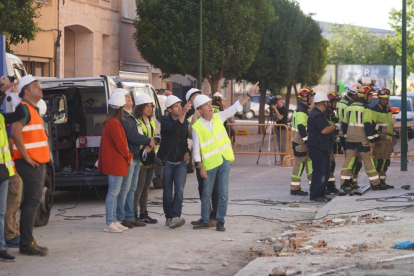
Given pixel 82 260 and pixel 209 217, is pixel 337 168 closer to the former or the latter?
pixel 209 217

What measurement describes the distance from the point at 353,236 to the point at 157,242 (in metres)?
2.31

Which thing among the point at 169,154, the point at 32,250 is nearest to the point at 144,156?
the point at 169,154

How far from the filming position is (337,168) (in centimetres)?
2073

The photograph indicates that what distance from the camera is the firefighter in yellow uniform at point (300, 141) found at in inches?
584

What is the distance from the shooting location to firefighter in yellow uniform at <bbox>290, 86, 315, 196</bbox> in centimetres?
1483

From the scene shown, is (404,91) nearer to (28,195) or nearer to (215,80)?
(28,195)

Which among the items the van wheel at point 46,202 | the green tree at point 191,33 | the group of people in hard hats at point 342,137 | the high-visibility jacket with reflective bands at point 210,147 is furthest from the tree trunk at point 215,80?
the high-visibility jacket with reflective bands at point 210,147

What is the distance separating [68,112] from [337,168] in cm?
824

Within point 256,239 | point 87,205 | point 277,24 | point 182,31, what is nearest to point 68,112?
point 87,205

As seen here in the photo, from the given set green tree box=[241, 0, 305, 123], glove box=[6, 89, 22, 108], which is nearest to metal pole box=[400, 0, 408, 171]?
glove box=[6, 89, 22, 108]

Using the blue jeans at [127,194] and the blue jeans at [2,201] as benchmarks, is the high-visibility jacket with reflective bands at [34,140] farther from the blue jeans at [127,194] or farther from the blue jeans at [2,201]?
the blue jeans at [127,194]

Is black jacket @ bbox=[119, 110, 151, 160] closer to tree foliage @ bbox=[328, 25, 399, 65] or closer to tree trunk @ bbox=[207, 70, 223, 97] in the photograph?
tree trunk @ bbox=[207, 70, 223, 97]

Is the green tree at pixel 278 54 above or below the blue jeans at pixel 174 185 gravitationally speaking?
above

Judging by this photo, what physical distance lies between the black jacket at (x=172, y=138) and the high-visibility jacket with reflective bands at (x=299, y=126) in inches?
161
